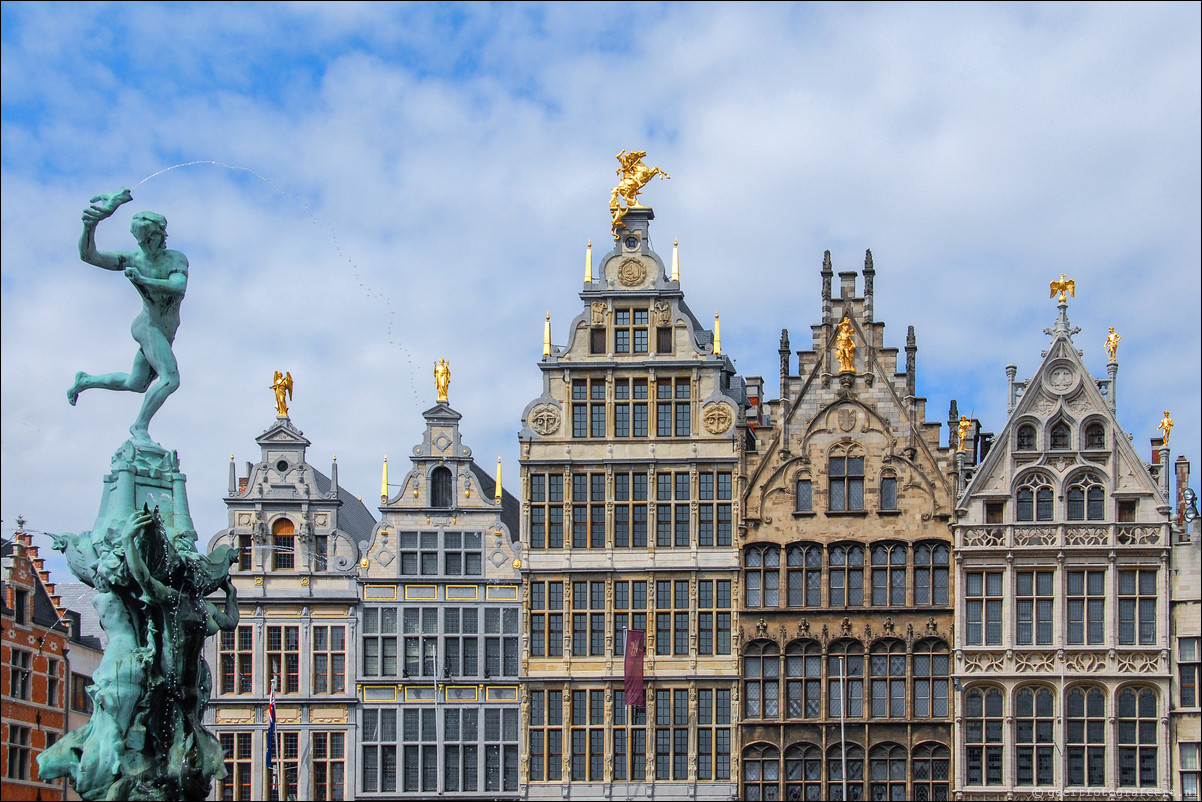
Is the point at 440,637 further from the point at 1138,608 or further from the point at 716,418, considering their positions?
the point at 1138,608

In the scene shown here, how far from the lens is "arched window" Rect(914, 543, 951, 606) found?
193ft

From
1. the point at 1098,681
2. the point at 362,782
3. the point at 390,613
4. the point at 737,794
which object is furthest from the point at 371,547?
the point at 1098,681

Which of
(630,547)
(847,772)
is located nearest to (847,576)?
(847,772)

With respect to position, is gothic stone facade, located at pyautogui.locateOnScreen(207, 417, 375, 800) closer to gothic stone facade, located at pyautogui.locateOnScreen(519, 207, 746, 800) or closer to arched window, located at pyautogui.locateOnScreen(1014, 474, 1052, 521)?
gothic stone facade, located at pyautogui.locateOnScreen(519, 207, 746, 800)

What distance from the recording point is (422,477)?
6125cm

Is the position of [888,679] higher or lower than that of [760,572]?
lower

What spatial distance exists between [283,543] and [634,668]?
35.2ft

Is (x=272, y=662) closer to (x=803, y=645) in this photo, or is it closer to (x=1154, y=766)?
(x=803, y=645)

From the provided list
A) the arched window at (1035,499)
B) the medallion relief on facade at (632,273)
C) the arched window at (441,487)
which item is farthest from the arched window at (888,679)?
the arched window at (441,487)

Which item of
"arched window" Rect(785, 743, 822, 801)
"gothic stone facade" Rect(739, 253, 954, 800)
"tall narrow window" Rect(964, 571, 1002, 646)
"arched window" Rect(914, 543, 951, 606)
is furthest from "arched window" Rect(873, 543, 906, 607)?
"arched window" Rect(785, 743, 822, 801)

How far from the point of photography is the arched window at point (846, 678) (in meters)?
58.7

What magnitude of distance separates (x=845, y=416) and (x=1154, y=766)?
12361mm

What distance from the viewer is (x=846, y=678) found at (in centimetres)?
5878

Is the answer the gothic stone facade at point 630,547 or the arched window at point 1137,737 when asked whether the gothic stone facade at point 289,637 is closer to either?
the gothic stone facade at point 630,547
